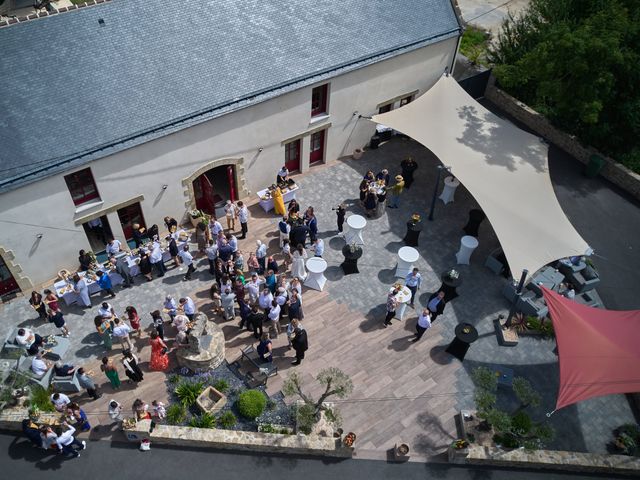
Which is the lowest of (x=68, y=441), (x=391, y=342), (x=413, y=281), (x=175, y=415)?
(x=391, y=342)

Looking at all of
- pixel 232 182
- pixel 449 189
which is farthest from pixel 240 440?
pixel 449 189

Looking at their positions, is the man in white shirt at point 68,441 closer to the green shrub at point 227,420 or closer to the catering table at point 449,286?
the green shrub at point 227,420

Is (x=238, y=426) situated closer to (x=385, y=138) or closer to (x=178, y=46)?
(x=178, y=46)

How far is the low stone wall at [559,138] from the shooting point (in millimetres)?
25609

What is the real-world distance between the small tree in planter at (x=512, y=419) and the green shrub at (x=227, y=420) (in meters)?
7.19

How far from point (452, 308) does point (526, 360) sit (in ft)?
9.96

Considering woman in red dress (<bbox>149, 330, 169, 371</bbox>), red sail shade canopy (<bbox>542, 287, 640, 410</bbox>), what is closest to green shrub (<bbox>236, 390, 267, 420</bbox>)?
woman in red dress (<bbox>149, 330, 169, 371</bbox>)

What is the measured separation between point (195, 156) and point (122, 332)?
704 centimetres

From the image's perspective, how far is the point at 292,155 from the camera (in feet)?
82.8

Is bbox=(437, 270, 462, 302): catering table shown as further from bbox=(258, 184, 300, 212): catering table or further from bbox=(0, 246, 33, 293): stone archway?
bbox=(0, 246, 33, 293): stone archway

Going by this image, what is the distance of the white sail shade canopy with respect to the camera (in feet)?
66.5

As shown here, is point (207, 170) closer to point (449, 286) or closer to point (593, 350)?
point (449, 286)

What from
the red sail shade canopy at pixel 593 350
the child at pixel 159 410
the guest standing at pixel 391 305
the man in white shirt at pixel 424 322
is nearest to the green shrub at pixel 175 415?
the child at pixel 159 410

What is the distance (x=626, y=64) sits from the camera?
2416 centimetres
